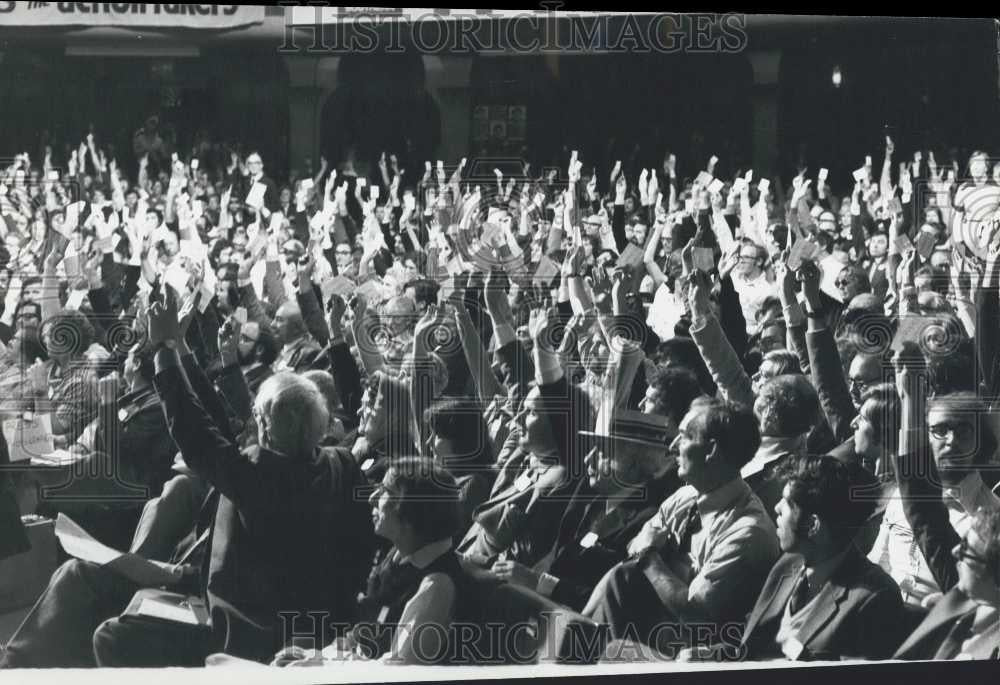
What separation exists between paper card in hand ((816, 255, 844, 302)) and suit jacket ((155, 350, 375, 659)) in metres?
1.68

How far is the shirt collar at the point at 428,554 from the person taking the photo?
4.51m

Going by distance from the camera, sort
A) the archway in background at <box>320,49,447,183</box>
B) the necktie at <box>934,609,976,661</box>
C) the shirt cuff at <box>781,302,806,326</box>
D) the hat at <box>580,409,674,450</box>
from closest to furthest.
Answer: the archway in background at <box>320,49,447,183</box>, the hat at <box>580,409,674,450</box>, the shirt cuff at <box>781,302,806,326</box>, the necktie at <box>934,609,976,661</box>

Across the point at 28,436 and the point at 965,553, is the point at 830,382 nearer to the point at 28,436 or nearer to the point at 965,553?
the point at 965,553

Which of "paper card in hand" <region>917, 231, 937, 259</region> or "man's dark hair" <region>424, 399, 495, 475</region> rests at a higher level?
"paper card in hand" <region>917, 231, 937, 259</region>

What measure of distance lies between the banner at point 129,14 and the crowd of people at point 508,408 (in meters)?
0.40

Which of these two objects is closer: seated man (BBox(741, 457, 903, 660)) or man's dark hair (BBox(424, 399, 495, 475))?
man's dark hair (BBox(424, 399, 495, 475))

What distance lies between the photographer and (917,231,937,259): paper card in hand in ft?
15.5

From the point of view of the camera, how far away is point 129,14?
14.4 ft

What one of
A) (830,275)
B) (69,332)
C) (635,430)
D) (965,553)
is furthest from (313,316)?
(965,553)

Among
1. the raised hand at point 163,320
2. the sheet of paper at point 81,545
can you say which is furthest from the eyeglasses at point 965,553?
the sheet of paper at point 81,545

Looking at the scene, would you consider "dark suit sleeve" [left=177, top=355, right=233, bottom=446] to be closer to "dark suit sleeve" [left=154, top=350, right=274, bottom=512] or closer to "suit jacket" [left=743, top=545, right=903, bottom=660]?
"dark suit sleeve" [left=154, top=350, right=274, bottom=512]

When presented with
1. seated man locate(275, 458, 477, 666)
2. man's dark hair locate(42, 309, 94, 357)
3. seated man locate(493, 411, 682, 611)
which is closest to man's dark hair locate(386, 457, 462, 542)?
seated man locate(275, 458, 477, 666)

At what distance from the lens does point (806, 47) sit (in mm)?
4648

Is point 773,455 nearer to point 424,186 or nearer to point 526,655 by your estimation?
point 526,655
